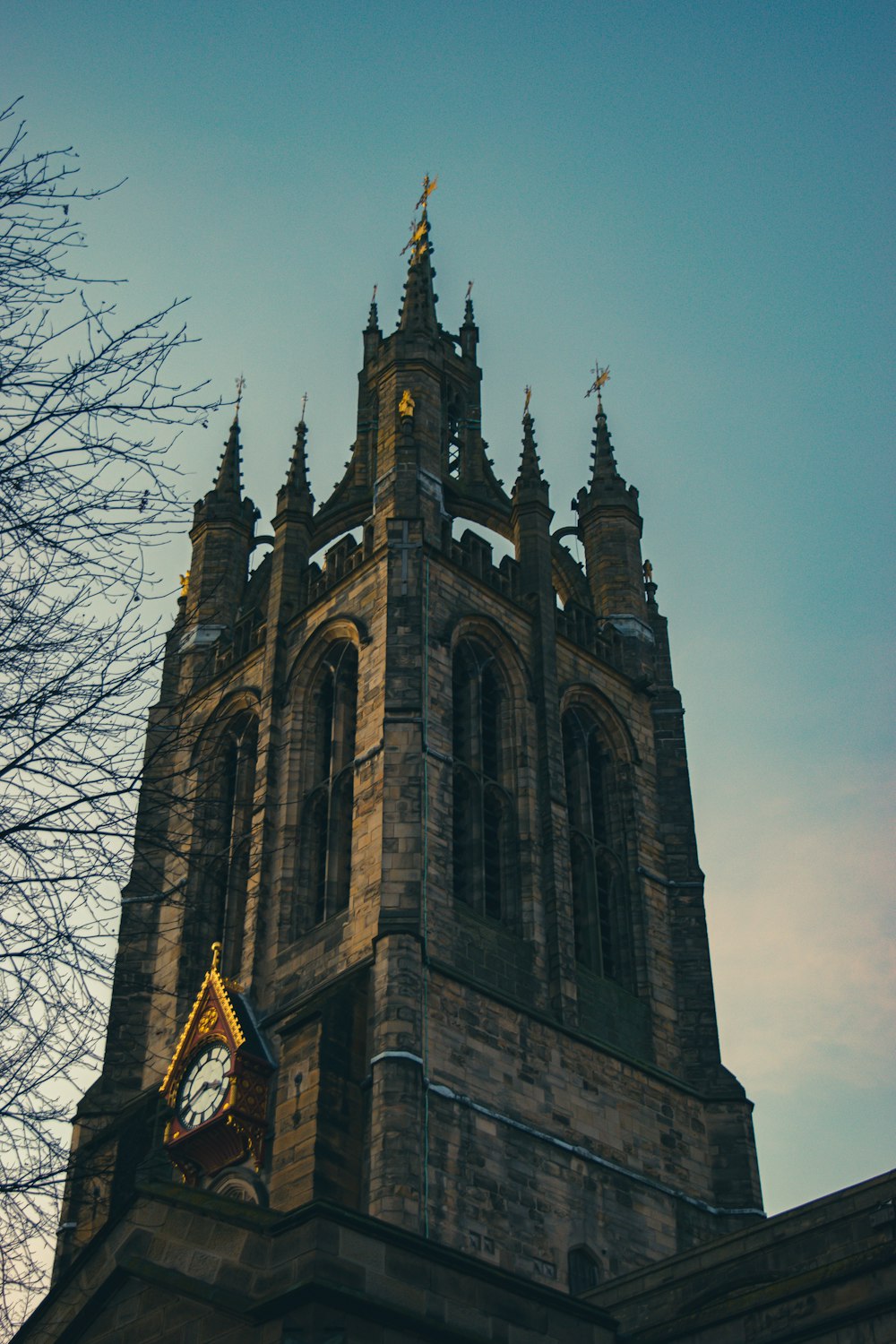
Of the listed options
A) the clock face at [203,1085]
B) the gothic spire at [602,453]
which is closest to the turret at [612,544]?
the gothic spire at [602,453]

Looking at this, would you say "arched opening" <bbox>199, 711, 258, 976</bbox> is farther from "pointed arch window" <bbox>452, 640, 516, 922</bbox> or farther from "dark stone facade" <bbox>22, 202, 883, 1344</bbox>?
"pointed arch window" <bbox>452, 640, 516, 922</bbox>

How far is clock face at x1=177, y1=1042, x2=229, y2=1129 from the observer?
2712 centimetres

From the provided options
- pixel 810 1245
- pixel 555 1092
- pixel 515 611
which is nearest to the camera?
pixel 810 1245

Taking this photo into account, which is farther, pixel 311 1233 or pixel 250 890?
pixel 250 890

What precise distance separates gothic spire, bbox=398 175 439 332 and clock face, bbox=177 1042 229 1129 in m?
17.1

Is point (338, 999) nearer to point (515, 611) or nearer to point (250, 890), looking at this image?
point (250, 890)

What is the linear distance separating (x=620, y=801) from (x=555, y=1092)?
839 centimetres

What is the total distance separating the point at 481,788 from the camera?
31.0m

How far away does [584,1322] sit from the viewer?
639 inches

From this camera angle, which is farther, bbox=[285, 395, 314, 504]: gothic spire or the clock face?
bbox=[285, 395, 314, 504]: gothic spire

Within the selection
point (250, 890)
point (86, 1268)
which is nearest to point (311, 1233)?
point (86, 1268)

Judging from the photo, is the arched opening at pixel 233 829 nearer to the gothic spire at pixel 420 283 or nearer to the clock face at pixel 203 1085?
the clock face at pixel 203 1085

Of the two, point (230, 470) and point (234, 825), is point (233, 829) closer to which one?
point (234, 825)

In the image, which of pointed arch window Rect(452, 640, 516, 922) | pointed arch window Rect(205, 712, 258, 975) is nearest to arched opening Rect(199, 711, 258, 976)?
pointed arch window Rect(205, 712, 258, 975)
